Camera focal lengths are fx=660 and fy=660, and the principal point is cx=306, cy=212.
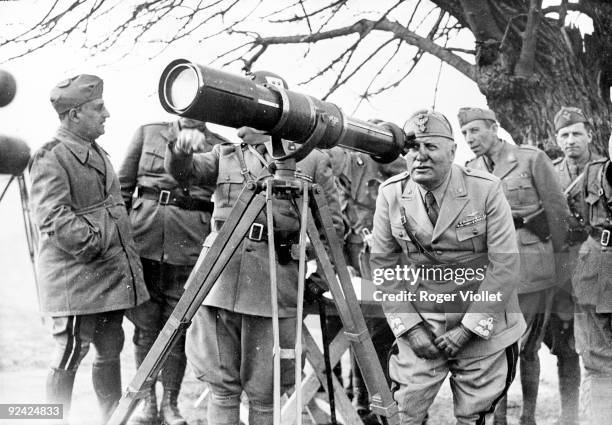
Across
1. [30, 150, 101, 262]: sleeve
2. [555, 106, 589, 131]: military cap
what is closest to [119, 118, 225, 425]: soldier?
[30, 150, 101, 262]: sleeve

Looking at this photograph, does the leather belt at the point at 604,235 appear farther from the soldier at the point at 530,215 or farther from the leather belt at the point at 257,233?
the leather belt at the point at 257,233

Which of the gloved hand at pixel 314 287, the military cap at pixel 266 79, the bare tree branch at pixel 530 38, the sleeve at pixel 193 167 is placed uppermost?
the bare tree branch at pixel 530 38

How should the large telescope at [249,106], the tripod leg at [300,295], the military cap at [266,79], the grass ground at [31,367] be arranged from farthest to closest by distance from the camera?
1. the grass ground at [31,367]
2. the military cap at [266,79]
3. the tripod leg at [300,295]
4. the large telescope at [249,106]

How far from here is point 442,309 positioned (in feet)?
8.11

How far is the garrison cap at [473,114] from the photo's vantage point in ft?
10.7

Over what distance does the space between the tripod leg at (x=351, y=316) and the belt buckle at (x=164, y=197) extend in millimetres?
1400

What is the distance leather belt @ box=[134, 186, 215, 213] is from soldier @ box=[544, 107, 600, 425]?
1817mm

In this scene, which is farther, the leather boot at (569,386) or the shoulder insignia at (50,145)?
the leather boot at (569,386)

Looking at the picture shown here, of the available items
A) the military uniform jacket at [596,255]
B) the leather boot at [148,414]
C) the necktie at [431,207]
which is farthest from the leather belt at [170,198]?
the military uniform jacket at [596,255]

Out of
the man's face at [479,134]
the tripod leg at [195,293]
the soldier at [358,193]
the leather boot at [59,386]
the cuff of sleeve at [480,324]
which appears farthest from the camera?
the soldier at [358,193]

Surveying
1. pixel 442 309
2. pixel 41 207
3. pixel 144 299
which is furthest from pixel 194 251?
pixel 442 309

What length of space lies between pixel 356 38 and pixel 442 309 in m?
1.46

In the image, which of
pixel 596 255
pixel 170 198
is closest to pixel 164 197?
pixel 170 198

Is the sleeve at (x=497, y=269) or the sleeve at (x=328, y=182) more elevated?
the sleeve at (x=328, y=182)
